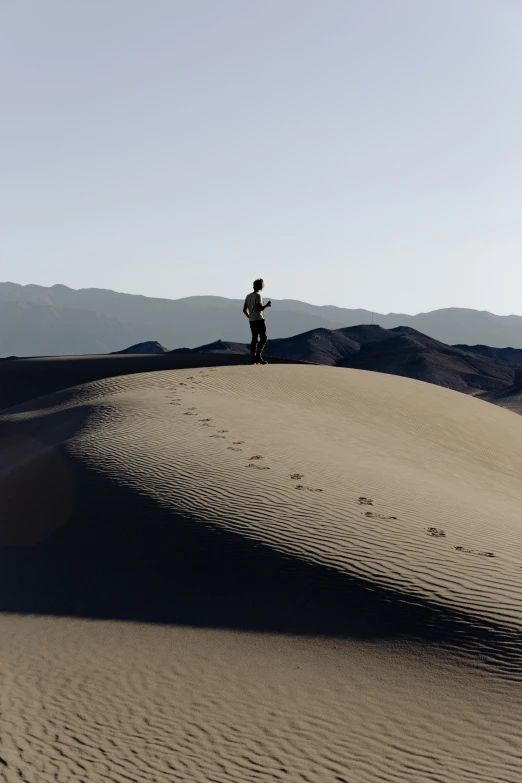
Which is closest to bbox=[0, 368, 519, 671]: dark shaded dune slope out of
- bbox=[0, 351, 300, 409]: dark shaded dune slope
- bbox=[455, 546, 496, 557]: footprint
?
bbox=[455, 546, 496, 557]: footprint

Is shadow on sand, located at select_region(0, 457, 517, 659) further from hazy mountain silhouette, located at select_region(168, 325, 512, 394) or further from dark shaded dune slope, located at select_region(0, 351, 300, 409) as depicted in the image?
hazy mountain silhouette, located at select_region(168, 325, 512, 394)

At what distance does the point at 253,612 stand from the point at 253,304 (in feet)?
Result: 35.1

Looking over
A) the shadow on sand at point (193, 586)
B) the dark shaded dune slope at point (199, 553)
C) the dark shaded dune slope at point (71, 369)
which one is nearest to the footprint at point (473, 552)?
the dark shaded dune slope at point (199, 553)

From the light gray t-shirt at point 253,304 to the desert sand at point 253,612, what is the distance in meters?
4.46

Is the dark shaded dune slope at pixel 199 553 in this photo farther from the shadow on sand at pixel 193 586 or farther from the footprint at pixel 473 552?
the footprint at pixel 473 552

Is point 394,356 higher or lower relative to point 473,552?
higher

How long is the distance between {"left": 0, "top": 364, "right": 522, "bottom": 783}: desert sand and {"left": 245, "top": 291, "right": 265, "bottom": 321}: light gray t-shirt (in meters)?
4.46

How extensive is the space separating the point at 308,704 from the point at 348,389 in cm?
1394

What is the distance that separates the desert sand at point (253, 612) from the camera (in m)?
4.42

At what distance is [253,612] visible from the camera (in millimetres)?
6426

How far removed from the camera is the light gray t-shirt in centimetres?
1631

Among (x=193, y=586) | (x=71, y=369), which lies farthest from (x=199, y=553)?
(x=71, y=369)

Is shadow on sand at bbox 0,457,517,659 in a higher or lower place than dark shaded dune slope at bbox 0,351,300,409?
lower

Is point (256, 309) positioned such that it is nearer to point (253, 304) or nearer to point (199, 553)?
point (253, 304)
